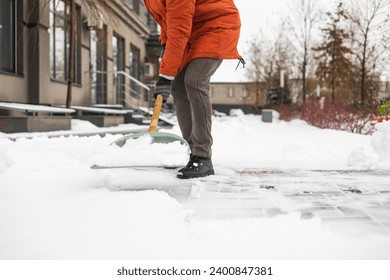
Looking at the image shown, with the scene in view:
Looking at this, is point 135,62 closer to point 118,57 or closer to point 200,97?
point 118,57

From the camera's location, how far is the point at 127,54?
18.2 meters

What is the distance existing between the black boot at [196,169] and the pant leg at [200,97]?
0.15 feet

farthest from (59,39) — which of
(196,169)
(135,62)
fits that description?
(135,62)

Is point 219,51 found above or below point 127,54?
below

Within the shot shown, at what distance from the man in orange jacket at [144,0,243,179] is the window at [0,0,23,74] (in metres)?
5.65

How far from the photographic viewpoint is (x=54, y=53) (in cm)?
1053

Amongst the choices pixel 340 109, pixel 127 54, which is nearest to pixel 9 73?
pixel 340 109

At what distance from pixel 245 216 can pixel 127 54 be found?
1660cm

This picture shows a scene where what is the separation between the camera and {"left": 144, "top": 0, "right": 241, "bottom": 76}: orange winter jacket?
3373mm

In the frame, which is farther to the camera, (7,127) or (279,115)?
(279,115)

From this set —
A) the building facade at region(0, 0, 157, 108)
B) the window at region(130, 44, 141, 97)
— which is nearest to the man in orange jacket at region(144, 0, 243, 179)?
the building facade at region(0, 0, 157, 108)

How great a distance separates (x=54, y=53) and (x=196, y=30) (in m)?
7.68

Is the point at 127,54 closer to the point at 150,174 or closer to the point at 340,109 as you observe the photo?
the point at 340,109

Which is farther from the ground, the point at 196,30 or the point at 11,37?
the point at 11,37
